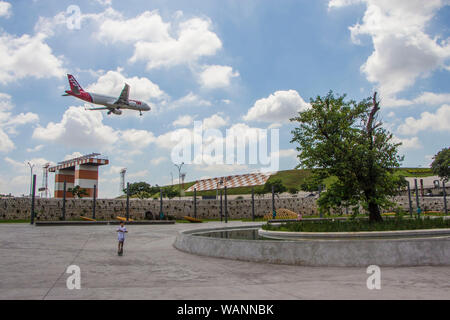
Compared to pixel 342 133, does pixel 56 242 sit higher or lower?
lower

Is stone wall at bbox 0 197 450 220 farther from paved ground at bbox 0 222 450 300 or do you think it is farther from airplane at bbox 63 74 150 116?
paved ground at bbox 0 222 450 300

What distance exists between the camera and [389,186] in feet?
48.9

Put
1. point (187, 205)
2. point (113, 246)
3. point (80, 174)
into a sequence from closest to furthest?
1. point (113, 246)
2. point (187, 205)
3. point (80, 174)

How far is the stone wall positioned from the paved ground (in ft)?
104

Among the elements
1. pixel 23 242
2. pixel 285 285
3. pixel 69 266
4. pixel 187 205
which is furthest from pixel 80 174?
pixel 285 285

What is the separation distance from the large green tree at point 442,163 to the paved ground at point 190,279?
79.7 m

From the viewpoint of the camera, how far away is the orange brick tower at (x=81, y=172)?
72.2m

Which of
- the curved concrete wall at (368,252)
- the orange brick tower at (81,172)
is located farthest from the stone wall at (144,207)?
the curved concrete wall at (368,252)

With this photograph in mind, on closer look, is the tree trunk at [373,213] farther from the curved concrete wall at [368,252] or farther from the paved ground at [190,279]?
the paved ground at [190,279]

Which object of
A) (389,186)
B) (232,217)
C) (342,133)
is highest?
(342,133)
